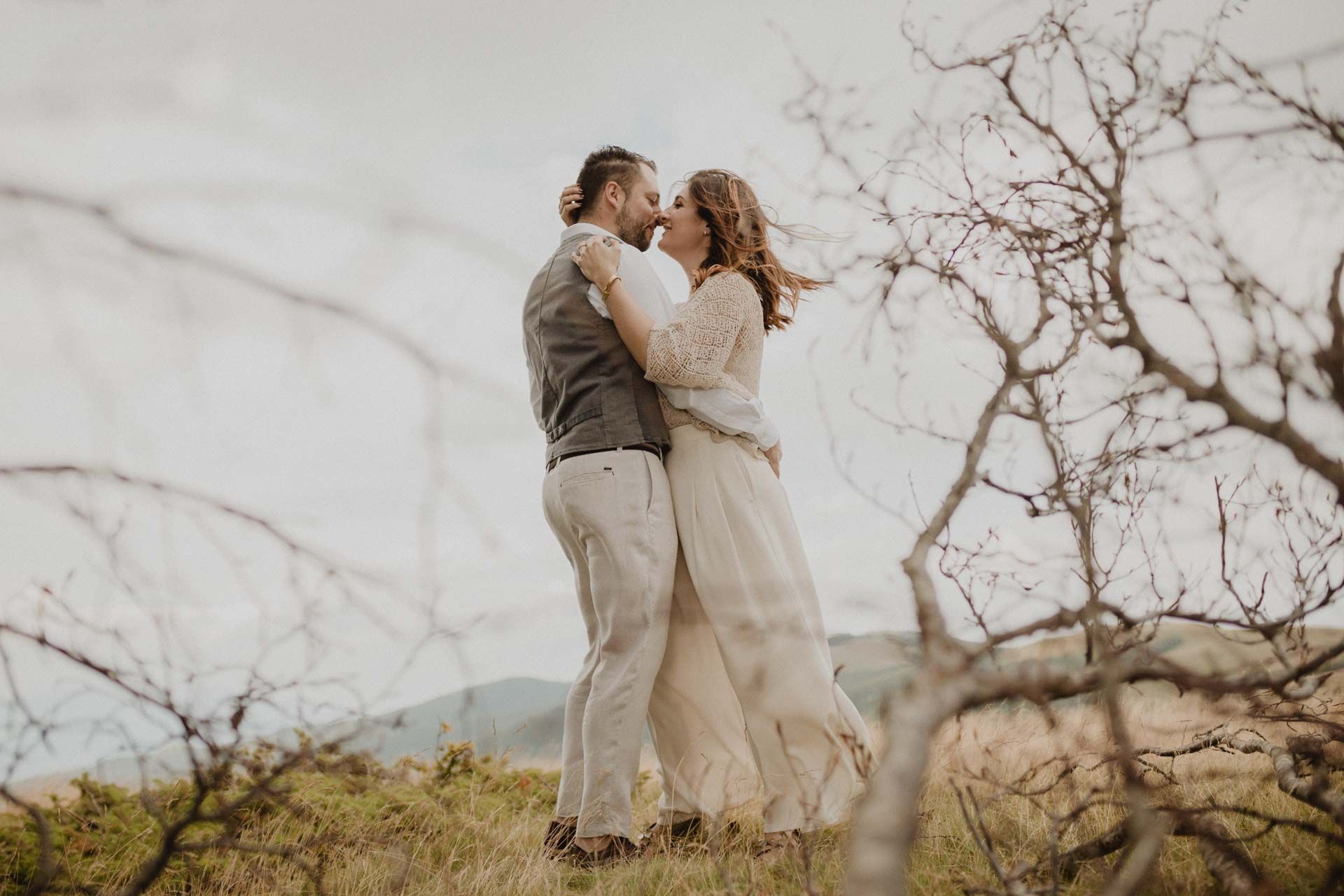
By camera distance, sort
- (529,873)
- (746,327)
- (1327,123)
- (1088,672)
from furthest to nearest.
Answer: (746,327) < (529,873) < (1327,123) < (1088,672)

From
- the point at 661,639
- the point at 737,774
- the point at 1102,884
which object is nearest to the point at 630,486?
the point at 661,639

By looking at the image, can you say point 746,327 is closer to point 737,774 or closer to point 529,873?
point 737,774

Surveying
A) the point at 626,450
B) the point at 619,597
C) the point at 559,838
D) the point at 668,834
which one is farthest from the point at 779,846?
the point at 626,450

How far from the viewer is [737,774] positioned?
133 inches

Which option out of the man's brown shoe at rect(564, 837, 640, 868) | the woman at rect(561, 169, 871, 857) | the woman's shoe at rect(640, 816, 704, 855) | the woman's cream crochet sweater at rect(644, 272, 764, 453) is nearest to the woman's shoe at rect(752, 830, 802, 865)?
the woman at rect(561, 169, 871, 857)

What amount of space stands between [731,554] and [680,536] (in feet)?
0.60

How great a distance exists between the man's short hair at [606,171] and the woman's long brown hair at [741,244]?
0.25 m

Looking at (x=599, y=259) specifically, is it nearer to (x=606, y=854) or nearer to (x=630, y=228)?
(x=630, y=228)

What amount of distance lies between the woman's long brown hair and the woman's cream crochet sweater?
0.10 meters

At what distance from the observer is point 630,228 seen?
359 centimetres

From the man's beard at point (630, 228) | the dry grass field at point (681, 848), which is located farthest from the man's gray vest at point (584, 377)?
the dry grass field at point (681, 848)

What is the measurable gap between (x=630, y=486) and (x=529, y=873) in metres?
1.16

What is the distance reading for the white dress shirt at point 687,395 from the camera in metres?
3.17

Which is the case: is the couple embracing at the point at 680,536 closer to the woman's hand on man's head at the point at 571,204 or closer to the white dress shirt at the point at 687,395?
the white dress shirt at the point at 687,395
